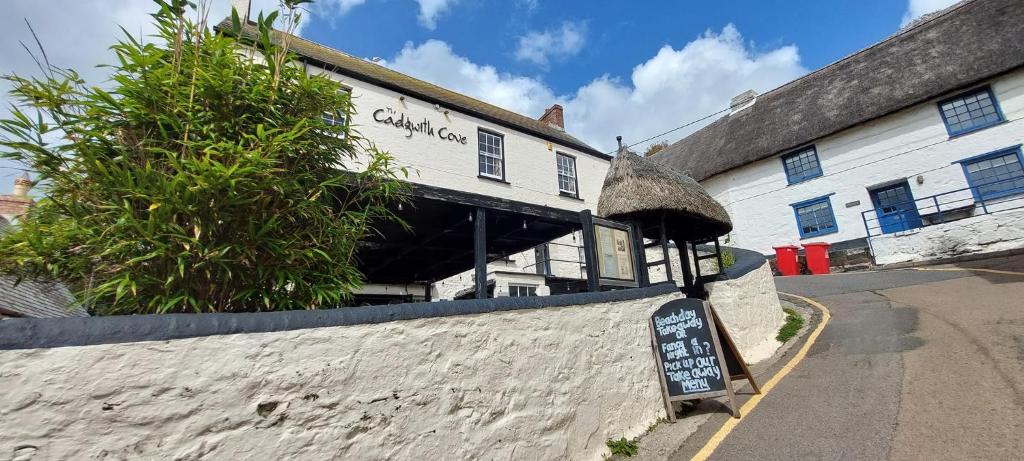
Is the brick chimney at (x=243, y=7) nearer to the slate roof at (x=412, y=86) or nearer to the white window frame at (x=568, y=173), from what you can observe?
the slate roof at (x=412, y=86)

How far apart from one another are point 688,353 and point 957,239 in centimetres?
1565

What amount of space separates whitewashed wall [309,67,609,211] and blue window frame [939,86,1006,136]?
545 inches

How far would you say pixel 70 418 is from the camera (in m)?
2.29

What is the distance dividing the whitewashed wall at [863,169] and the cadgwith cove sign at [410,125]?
1611cm

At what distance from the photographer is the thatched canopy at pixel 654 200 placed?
8.02 metres

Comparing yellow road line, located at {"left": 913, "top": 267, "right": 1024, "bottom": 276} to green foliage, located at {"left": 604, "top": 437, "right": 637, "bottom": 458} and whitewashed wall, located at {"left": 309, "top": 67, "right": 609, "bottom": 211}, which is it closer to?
whitewashed wall, located at {"left": 309, "top": 67, "right": 609, "bottom": 211}

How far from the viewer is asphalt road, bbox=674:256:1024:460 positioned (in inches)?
163

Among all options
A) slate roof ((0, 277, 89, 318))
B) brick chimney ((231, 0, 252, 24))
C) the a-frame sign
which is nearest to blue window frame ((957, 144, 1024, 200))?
the a-frame sign

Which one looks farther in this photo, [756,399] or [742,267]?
[742,267]

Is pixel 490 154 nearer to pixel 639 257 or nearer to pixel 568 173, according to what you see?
pixel 568 173

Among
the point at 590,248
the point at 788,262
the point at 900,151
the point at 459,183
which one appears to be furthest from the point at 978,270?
the point at 459,183

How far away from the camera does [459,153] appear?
47.6 feet

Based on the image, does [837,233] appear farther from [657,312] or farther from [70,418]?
[70,418]

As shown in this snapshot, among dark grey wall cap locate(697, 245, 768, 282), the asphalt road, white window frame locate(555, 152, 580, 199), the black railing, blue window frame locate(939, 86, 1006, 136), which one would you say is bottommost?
the asphalt road
